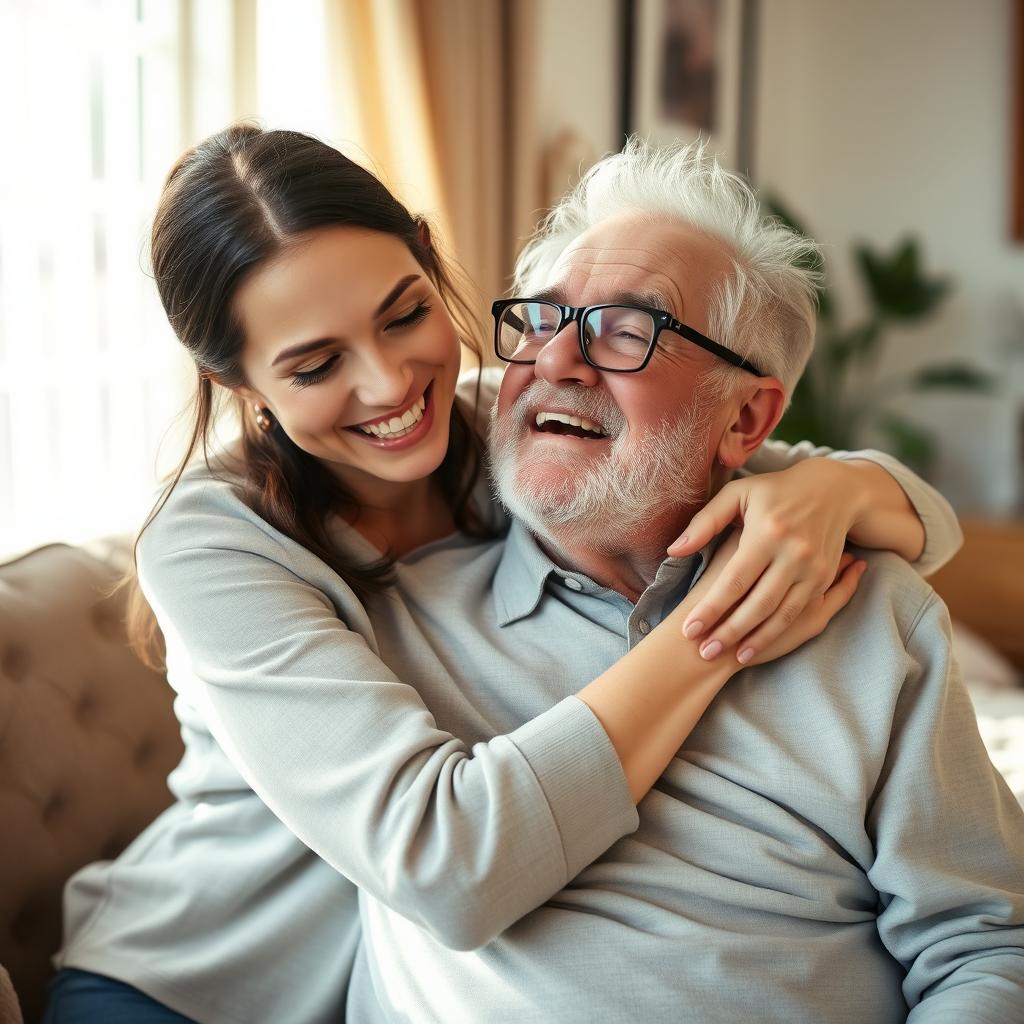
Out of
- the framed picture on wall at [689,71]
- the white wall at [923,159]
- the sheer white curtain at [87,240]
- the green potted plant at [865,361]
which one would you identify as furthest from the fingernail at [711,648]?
the white wall at [923,159]

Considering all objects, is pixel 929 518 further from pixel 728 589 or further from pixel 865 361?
pixel 865 361

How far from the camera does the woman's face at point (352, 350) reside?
1326 mm

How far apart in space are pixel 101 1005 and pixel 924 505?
1304 millimetres

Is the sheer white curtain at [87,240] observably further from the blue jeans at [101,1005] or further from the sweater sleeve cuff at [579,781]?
the sweater sleeve cuff at [579,781]

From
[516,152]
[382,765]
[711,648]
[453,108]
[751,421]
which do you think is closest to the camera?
[382,765]

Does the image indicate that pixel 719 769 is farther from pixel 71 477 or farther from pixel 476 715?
pixel 71 477

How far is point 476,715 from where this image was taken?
4.55 feet

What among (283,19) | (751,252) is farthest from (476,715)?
(283,19)

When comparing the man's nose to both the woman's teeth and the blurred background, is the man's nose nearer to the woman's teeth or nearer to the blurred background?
the woman's teeth

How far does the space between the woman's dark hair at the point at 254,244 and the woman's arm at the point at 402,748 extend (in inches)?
5.0

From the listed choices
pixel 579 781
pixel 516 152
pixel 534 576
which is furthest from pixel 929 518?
pixel 516 152

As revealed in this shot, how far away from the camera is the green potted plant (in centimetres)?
505

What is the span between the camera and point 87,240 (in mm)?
2521

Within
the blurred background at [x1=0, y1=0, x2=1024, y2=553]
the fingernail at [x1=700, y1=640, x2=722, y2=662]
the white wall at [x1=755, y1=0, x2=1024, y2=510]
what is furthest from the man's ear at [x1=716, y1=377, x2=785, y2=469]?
→ the white wall at [x1=755, y1=0, x2=1024, y2=510]
